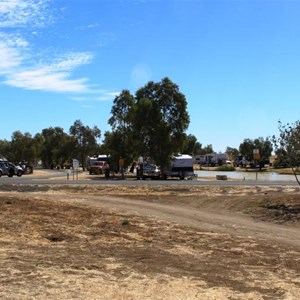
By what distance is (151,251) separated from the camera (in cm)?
1138

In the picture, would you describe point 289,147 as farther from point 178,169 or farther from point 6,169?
point 6,169

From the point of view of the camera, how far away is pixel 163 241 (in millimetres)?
13125

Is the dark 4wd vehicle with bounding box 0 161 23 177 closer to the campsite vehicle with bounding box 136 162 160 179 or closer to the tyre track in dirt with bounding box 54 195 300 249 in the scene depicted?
the campsite vehicle with bounding box 136 162 160 179

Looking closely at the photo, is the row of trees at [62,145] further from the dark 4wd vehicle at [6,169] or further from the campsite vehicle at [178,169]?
the campsite vehicle at [178,169]

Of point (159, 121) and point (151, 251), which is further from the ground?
point (159, 121)

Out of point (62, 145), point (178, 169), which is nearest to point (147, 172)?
point (178, 169)

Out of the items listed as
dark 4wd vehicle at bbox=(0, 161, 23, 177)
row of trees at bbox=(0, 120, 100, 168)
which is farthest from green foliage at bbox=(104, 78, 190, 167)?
row of trees at bbox=(0, 120, 100, 168)

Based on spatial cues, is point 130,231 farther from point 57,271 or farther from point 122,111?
point 122,111

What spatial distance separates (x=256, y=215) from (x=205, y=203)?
4.45 m

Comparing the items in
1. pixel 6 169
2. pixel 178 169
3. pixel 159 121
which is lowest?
pixel 178 169

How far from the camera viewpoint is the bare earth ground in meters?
7.76

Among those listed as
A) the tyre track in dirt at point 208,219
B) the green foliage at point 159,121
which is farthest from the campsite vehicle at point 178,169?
the tyre track in dirt at point 208,219

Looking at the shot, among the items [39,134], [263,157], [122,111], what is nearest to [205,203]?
[122,111]

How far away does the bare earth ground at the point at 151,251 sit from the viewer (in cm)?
776
